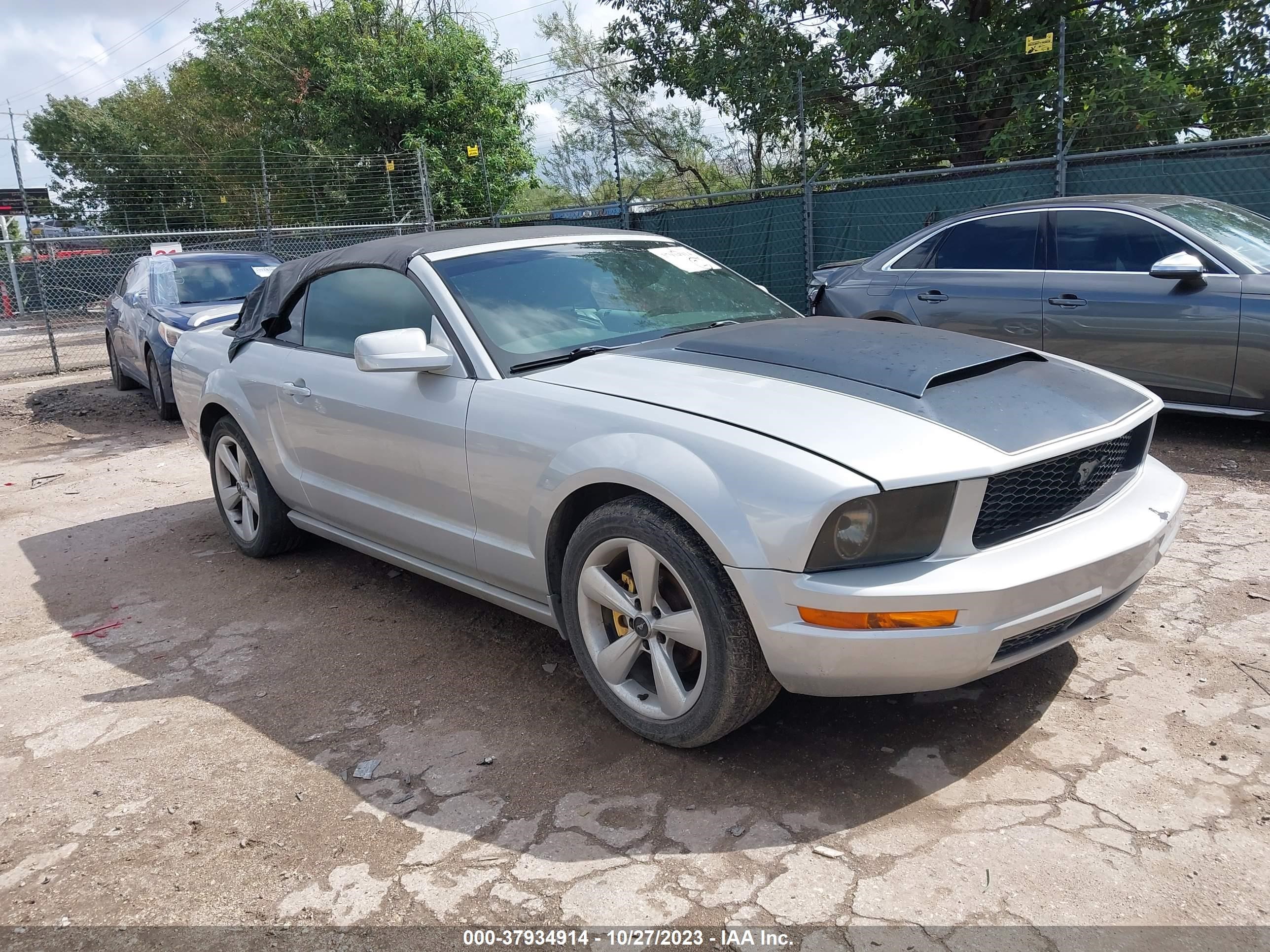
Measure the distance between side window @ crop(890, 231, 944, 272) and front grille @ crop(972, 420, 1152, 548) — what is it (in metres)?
4.39

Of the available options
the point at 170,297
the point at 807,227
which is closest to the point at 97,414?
the point at 170,297

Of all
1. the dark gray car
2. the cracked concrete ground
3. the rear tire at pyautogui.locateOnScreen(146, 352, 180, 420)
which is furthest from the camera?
the rear tire at pyautogui.locateOnScreen(146, 352, 180, 420)

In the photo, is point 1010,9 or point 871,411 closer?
point 871,411

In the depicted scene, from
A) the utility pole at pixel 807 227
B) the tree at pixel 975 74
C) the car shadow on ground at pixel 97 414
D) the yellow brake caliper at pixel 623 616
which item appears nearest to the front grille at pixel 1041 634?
the yellow brake caliper at pixel 623 616

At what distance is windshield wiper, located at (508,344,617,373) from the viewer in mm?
3428

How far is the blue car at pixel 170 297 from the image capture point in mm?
9219

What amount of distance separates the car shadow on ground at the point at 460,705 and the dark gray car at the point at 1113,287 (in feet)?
10.6

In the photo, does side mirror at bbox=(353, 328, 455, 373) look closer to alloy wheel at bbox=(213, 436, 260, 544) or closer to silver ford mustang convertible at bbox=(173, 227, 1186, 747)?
silver ford mustang convertible at bbox=(173, 227, 1186, 747)

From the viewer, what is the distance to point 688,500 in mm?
2672

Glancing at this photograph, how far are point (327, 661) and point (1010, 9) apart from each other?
13577 mm

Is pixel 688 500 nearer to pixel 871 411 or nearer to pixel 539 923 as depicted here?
pixel 871 411

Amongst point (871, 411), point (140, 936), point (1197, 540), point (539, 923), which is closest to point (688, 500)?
point (871, 411)

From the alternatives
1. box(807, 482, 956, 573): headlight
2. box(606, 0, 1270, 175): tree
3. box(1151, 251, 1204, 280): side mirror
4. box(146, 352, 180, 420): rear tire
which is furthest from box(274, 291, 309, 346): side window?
box(606, 0, 1270, 175): tree

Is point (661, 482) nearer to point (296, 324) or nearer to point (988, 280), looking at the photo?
point (296, 324)
